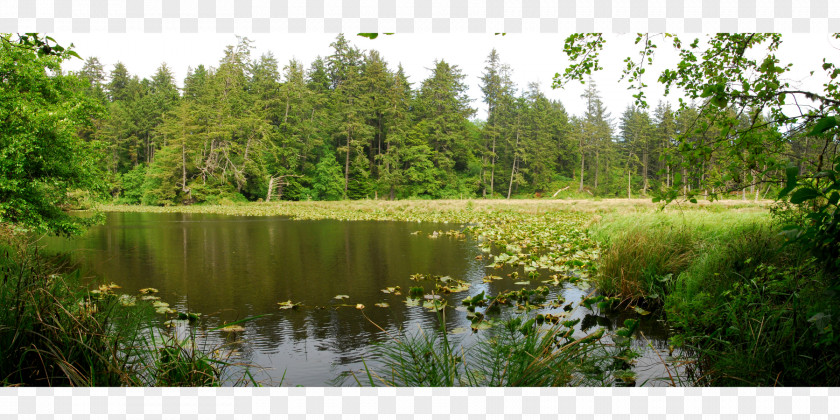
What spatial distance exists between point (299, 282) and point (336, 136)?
3510cm

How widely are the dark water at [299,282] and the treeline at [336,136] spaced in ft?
74.3

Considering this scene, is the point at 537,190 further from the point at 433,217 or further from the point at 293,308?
the point at 293,308

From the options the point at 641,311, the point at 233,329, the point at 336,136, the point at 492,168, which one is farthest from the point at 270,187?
the point at 641,311

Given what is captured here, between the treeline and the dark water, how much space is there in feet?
74.3

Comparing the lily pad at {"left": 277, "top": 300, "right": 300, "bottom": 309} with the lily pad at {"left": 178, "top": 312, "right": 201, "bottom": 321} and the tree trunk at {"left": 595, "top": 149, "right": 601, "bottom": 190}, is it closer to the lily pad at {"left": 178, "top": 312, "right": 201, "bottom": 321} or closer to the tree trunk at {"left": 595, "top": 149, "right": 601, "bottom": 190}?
the lily pad at {"left": 178, "top": 312, "right": 201, "bottom": 321}

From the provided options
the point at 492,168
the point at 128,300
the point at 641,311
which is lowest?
the point at 641,311

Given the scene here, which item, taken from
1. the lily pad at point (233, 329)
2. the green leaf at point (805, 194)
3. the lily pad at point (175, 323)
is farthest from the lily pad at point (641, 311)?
the lily pad at point (175, 323)

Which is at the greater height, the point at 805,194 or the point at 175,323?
the point at 805,194

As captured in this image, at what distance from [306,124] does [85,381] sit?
3872cm

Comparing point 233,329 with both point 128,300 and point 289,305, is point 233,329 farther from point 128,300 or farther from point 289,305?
point 128,300

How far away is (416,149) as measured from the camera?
42281mm

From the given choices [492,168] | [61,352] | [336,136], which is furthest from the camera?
[492,168]

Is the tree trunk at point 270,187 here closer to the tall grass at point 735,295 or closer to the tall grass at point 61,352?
the tall grass at point 735,295

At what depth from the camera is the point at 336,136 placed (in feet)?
136
